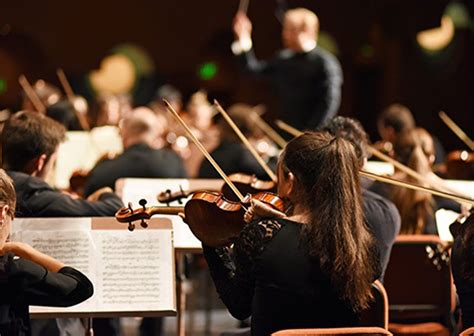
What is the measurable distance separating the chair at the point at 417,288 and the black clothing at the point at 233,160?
166cm

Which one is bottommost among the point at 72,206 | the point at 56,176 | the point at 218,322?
the point at 218,322

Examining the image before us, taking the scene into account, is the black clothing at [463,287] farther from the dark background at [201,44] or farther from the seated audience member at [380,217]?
the dark background at [201,44]

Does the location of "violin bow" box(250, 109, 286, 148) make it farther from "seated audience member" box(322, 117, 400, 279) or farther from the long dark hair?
the long dark hair

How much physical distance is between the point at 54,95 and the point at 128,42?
237 inches

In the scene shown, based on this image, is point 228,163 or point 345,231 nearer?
point 345,231

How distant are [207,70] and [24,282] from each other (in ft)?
38.5

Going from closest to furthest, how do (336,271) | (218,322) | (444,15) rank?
(336,271)
(218,322)
(444,15)

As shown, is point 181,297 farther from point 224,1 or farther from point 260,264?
point 224,1

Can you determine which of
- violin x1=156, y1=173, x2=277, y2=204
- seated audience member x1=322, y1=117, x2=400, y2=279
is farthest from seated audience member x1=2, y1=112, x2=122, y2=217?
seated audience member x1=322, y1=117, x2=400, y2=279

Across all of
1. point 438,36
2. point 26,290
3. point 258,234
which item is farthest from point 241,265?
point 438,36

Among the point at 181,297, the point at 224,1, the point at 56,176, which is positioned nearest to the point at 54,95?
the point at 56,176

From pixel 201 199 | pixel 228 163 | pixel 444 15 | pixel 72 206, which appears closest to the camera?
pixel 201 199

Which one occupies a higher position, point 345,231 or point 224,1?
point 224,1

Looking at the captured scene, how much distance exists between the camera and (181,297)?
4.87m
